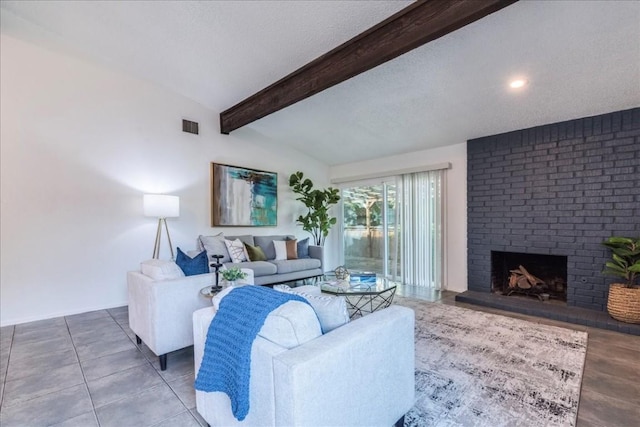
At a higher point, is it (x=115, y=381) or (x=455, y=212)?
(x=455, y=212)

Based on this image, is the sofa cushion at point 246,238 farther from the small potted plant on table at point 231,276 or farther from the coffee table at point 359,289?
the small potted plant on table at point 231,276

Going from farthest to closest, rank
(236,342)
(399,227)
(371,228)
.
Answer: (371,228) → (399,227) → (236,342)

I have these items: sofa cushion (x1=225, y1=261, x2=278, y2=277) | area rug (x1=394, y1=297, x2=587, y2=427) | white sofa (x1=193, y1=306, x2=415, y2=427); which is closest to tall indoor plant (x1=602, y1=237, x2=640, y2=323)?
area rug (x1=394, y1=297, x2=587, y2=427)

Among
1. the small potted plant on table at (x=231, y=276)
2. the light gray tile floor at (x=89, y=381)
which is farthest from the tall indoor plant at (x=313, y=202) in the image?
the light gray tile floor at (x=89, y=381)

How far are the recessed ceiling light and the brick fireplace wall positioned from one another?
1.08 metres

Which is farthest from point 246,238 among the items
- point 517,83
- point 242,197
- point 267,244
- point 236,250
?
point 517,83

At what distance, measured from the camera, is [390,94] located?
11.7 ft

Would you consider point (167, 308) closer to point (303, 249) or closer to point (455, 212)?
point (303, 249)

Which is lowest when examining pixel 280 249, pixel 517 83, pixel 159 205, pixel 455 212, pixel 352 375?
pixel 352 375

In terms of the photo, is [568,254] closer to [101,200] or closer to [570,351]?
[570,351]

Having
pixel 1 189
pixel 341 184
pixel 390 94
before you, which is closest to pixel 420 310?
pixel 390 94

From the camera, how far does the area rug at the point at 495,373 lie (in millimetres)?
1726

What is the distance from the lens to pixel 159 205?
12.5 feet

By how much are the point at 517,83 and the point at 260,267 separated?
3648 mm
